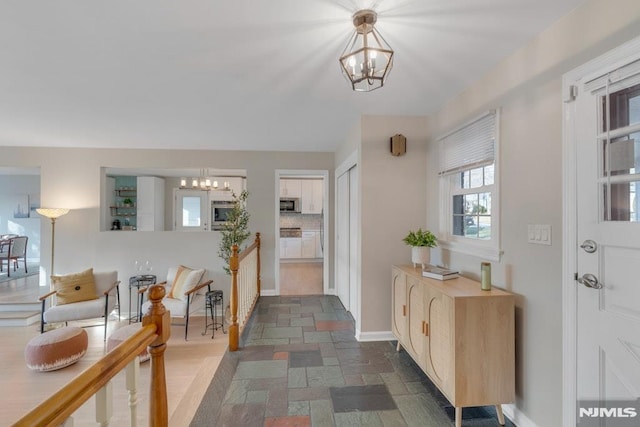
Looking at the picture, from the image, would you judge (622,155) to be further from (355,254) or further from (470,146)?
(355,254)

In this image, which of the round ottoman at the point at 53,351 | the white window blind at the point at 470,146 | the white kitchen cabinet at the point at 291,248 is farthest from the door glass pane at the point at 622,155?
the white kitchen cabinet at the point at 291,248

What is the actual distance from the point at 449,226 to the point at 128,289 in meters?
4.84

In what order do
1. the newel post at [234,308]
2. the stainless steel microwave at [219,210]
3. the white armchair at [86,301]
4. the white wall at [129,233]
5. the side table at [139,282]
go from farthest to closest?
the stainless steel microwave at [219,210] < the white wall at [129,233] < the side table at [139,282] < the white armchair at [86,301] < the newel post at [234,308]

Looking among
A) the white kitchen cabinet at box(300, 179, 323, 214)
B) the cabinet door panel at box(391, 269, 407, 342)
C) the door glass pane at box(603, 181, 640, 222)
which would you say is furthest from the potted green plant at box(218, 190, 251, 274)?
the door glass pane at box(603, 181, 640, 222)

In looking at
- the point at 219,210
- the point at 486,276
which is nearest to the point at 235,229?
the point at 219,210

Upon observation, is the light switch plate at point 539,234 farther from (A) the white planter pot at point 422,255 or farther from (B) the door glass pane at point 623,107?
(A) the white planter pot at point 422,255

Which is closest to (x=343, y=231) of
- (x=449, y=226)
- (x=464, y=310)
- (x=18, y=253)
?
(x=449, y=226)

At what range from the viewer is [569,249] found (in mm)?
1545

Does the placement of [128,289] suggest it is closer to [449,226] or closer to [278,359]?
[278,359]

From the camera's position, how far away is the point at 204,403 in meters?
2.08

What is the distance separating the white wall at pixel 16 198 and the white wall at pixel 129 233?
4.24 m

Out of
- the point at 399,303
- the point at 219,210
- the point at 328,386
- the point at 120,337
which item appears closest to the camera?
the point at 328,386

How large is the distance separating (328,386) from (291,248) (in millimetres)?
5860

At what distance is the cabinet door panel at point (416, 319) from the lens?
90.4 inches
